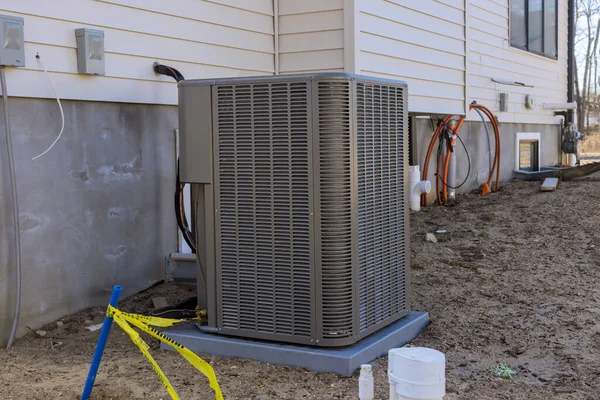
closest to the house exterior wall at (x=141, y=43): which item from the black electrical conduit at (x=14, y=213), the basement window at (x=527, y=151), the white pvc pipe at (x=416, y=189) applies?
the black electrical conduit at (x=14, y=213)

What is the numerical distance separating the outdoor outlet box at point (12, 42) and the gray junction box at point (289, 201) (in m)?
0.95

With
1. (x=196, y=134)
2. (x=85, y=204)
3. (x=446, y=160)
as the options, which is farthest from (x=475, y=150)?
(x=196, y=134)

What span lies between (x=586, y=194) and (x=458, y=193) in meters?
1.58

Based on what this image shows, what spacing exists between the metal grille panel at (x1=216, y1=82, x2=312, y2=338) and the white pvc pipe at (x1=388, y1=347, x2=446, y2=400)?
130 cm

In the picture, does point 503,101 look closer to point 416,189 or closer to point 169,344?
point 416,189

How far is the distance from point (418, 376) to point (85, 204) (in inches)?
112

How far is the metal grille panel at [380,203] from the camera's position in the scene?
374 centimetres

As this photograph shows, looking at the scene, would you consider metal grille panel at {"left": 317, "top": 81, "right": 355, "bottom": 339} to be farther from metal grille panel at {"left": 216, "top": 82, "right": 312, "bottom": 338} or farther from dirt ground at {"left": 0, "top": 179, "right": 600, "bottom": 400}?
dirt ground at {"left": 0, "top": 179, "right": 600, "bottom": 400}

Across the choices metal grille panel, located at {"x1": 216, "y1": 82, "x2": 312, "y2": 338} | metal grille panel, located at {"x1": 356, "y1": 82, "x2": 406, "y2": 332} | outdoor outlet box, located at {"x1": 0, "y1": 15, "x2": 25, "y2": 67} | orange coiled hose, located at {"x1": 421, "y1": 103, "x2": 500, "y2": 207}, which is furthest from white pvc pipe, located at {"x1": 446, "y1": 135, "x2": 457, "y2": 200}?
outdoor outlet box, located at {"x1": 0, "y1": 15, "x2": 25, "y2": 67}

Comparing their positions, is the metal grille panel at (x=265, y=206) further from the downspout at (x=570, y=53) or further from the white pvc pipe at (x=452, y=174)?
the downspout at (x=570, y=53)

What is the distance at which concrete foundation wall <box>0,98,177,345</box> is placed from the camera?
4059 millimetres

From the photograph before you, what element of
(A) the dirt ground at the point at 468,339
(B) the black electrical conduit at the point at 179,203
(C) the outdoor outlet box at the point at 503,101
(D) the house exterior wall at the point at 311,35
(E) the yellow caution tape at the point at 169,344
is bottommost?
(A) the dirt ground at the point at 468,339

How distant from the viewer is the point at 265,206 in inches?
145

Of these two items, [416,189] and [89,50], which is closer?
[89,50]
